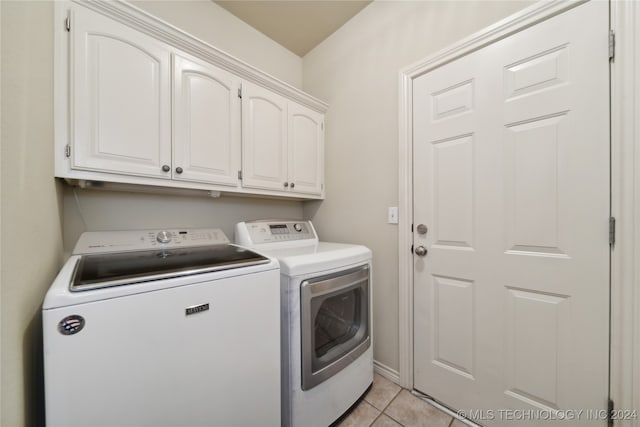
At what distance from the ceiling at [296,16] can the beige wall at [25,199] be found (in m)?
1.27

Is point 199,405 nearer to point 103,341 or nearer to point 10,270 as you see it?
point 103,341

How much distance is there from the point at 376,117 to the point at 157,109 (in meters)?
1.40

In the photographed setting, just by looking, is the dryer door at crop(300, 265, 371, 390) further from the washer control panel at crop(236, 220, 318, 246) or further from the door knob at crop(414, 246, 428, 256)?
the washer control panel at crop(236, 220, 318, 246)

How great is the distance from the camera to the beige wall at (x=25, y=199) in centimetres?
57

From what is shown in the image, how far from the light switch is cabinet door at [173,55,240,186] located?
109cm

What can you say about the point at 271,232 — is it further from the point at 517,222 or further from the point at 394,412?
the point at 517,222

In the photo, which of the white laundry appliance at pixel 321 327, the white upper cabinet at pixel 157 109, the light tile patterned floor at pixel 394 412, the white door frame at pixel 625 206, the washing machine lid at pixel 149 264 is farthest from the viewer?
the light tile patterned floor at pixel 394 412

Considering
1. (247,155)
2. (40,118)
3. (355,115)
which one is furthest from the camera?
(355,115)

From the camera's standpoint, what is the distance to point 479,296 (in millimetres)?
1258

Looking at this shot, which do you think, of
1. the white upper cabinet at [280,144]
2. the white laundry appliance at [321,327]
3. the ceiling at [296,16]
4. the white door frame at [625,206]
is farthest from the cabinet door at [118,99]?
the white door frame at [625,206]

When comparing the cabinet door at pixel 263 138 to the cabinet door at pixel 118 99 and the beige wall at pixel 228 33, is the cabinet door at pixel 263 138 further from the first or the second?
the beige wall at pixel 228 33

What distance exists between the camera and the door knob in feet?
4.77

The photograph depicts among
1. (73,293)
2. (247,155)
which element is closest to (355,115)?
(247,155)

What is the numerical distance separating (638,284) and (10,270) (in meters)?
2.05
